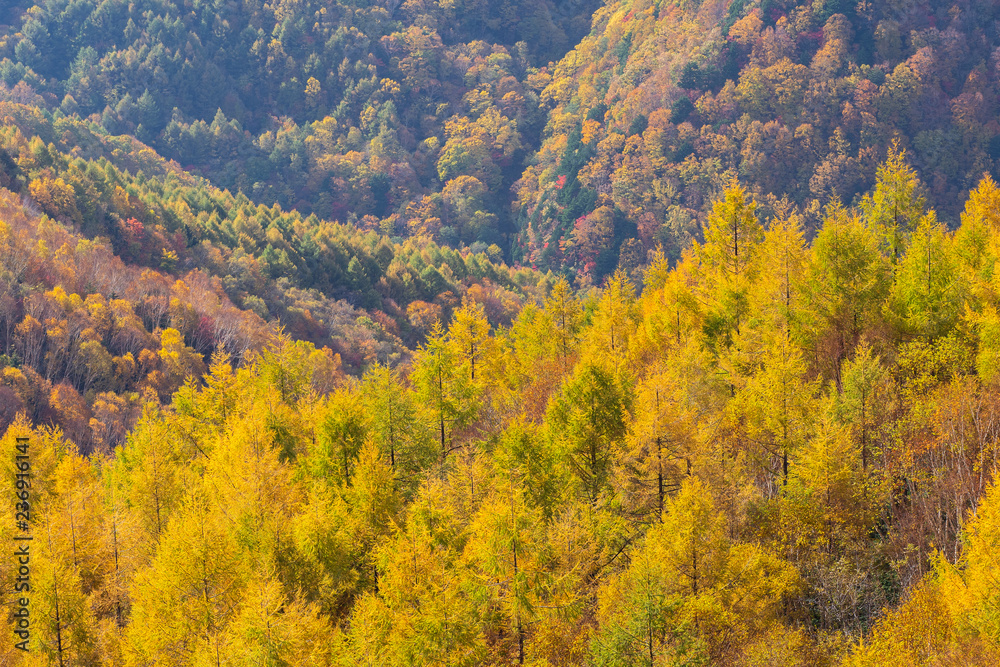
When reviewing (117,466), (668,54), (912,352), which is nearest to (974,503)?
(912,352)

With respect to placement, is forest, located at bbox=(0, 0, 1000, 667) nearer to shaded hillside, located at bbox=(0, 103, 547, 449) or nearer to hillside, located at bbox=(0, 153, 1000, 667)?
hillside, located at bbox=(0, 153, 1000, 667)

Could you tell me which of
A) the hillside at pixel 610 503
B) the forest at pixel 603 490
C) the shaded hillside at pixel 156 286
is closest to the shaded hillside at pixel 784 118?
the shaded hillside at pixel 156 286

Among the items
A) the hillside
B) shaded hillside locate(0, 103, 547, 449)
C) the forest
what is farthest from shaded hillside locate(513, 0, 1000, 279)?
the hillside

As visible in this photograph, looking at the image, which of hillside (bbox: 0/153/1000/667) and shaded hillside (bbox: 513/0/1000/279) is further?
shaded hillside (bbox: 513/0/1000/279)

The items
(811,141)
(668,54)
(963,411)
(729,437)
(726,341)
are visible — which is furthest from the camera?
(668,54)

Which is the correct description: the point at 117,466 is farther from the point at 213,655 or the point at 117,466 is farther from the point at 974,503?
the point at 974,503

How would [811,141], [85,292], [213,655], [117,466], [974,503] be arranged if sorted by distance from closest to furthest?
[213,655] < [974,503] < [117,466] < [85,292] < [811,141]

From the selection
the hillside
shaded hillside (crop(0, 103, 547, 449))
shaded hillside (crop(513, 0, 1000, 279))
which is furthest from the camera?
shaded hillside (crop(513, 0, 1000, 279))

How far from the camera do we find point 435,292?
5059 inches

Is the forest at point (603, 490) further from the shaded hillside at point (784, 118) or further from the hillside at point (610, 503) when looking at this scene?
the shaded hillside at point (784, 118)

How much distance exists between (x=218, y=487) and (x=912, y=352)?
80.8ft

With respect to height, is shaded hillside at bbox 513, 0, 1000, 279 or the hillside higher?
shaded hillside at bbox 513, 0, 1000, 279

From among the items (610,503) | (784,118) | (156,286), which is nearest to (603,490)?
(610,503)

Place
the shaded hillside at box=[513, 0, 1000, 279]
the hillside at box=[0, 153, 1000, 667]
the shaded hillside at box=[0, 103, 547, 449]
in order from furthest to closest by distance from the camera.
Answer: the shaded hillside at box=[513, 0, 1000, 279] → the shaded hillside at box=[0, 103, 547, 449] → the hillside at box=[0, 153, 1000, 667]
